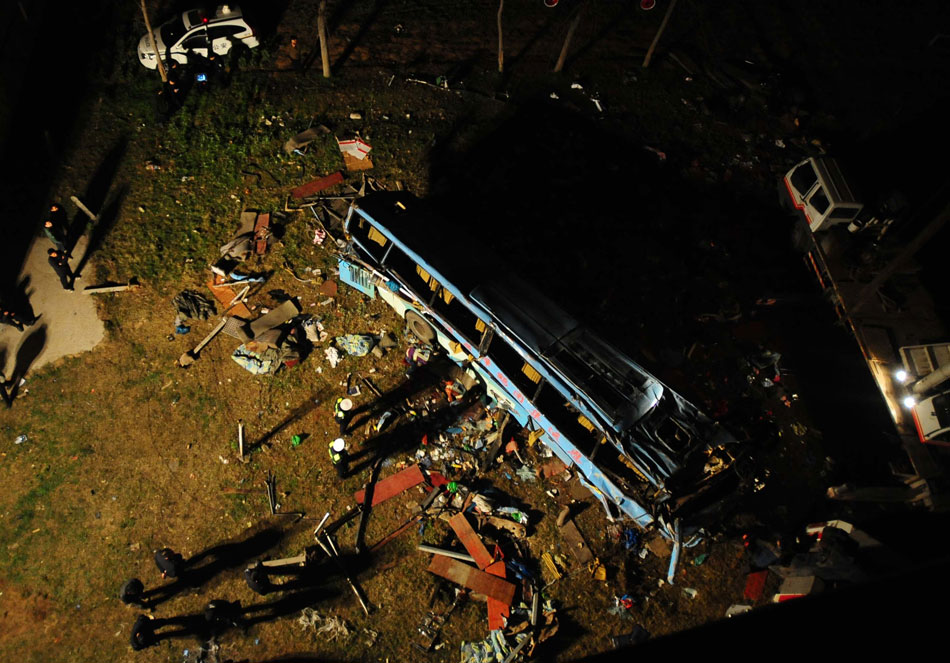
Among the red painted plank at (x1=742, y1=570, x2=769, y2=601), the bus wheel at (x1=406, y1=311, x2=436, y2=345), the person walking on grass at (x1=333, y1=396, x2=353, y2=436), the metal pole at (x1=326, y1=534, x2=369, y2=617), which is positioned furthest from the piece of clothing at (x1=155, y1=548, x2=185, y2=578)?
the red painted plank at (x1=742, y1=570, x2=769, y2=601)

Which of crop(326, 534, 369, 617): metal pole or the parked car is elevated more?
the parked car

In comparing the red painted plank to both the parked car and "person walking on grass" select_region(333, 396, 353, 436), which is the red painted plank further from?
the parked car

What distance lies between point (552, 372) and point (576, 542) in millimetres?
2819

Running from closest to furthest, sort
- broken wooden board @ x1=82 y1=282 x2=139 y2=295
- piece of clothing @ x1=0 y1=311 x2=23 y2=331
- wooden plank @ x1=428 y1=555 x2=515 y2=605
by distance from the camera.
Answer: wooden plank @ x1=428 y1=555 x2=515 y2=605 → piece of clothing @ x1=0 y1=311 x2=23 y2=331 → broken wooden board @ x1=82 y1=282 x2=139 y2=295

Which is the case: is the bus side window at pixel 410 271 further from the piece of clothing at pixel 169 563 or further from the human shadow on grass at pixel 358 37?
the human shadow on grass at pixel 358 37

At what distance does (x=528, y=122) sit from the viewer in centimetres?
1403

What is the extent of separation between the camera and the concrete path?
10898 mm

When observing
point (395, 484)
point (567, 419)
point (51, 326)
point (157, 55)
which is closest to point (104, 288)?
point (51, 326)

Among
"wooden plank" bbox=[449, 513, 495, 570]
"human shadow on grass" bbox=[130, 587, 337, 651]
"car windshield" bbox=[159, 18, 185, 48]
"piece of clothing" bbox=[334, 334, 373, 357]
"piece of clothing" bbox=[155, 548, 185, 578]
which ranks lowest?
"human shadow on grass" bbox=[130, 587, 337, 651]

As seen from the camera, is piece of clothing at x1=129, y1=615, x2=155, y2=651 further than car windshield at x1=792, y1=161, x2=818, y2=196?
No

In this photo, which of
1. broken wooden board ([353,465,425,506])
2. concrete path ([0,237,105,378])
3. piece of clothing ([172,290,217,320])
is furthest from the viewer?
piece of clothing ([172,290,217,320])

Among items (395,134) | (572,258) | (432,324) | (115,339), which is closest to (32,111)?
(115,339)

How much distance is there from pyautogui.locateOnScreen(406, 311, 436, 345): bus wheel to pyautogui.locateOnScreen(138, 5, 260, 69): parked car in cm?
899

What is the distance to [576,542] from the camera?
31.3ft
